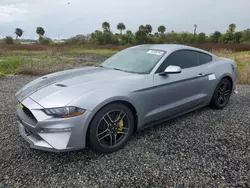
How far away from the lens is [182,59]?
3273 millimetres

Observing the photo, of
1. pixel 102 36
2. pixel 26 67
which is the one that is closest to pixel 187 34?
pixel 102 36

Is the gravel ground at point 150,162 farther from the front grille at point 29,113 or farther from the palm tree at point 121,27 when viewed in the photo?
the palm tree at point 121,27

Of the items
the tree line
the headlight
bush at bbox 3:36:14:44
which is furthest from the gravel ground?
bush at bbox 3:36:14:44

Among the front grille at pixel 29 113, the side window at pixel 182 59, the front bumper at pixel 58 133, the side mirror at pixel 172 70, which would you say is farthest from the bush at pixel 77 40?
the front bumper at pixel 58 133

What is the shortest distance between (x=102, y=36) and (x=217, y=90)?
44.6 m

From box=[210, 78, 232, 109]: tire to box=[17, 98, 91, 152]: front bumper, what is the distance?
2739 mm

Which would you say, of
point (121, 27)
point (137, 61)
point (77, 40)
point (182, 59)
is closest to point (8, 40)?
point (77, 40)

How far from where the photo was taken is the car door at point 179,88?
280cm

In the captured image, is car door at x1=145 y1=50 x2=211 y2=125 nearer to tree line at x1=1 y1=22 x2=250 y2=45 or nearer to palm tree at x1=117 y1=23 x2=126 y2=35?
tree line at x1=1 y1=22 x2=250 y2=45

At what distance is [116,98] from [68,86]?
0.62 m

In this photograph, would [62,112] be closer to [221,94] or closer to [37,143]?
[37,143]

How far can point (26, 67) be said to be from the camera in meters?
8.80

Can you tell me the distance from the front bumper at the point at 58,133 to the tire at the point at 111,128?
13 cm

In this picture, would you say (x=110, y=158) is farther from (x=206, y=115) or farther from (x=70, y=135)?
(x=206, y=115)
